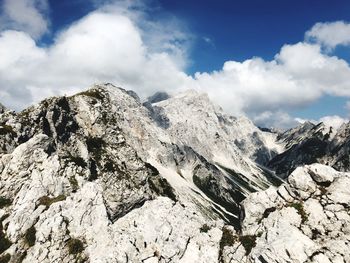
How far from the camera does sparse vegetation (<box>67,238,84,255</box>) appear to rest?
62700 millimetres

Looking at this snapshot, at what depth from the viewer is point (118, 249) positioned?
2119 inches

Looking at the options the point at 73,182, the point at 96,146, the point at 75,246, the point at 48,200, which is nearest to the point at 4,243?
the point at 48,200

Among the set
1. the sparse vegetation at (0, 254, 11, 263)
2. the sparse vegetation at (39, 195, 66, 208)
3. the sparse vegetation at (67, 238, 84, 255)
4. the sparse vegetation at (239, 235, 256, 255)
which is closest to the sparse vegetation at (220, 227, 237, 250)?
the sparse vegetation at (239, 235, 256, 255)

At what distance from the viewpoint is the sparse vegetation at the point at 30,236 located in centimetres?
6882

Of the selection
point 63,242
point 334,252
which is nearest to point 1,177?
point 63,242

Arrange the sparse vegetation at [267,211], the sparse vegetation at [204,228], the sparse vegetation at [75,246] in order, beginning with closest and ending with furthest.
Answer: the sparse vegetation at [267,211] → the sparse vegetation at [204,228] → the sparse vegetation at [75,246]

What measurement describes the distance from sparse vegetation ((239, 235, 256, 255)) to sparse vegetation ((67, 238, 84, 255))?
88.5 ft

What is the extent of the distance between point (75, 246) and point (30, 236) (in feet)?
37.0

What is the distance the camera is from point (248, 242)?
4988cm

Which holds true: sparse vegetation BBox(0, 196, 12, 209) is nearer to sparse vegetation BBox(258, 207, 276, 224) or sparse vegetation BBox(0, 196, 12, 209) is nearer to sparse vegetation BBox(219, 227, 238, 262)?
sparse vegetation BBox(219, 227, 238, 262)

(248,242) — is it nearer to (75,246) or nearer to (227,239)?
(227,239)

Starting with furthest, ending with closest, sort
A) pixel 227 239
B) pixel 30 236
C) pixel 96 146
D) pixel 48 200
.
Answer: pixel 96 146 → pixel 48 200 → pixel 30 236 → pixel 227 239

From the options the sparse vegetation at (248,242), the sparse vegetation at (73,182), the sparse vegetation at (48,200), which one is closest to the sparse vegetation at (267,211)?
the sparse vegetation at (248,242)

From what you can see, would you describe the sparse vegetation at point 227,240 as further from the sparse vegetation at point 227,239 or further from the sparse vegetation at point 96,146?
the sparse vegetation at point 96,146
